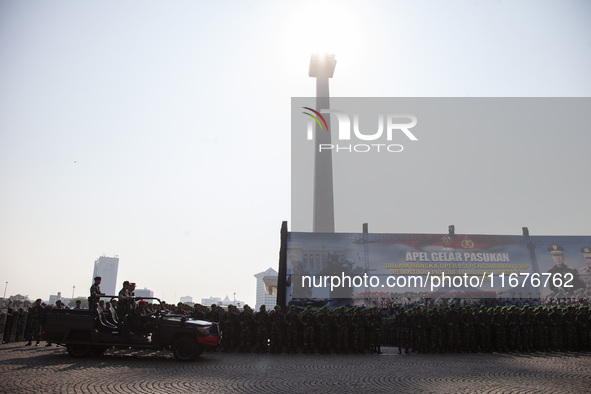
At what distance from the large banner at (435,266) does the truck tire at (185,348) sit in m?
16.8

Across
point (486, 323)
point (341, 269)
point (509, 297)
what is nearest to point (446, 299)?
point (509, 297)

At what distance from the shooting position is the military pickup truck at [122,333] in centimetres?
1056

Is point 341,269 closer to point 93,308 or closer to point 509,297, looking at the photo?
point 509,297

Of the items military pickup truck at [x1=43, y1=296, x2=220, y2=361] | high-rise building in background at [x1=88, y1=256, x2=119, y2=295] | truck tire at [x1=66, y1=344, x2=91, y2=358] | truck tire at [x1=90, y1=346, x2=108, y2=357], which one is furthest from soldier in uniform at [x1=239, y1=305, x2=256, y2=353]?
high-rise building in background at [x1=88, y1=256, x2=119, y2=295]

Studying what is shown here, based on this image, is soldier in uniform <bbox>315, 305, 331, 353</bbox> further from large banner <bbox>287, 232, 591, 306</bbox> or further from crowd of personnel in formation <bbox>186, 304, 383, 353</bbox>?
large banner <bbox>287, 232, 591, 306</bbox>

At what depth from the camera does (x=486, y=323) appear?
48.0 feet

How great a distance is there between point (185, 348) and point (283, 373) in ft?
10.2

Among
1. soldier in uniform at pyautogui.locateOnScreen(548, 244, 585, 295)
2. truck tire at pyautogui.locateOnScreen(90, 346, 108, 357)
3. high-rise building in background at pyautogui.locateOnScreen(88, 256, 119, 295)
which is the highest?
high-rise building in background at pyautogui.locateOnScreen(88, 256, 119, 295)

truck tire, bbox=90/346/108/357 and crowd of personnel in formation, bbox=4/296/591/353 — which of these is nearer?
truck tire, bbox=90/346/108/357

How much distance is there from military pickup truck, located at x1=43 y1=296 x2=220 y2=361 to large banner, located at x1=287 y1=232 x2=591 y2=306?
665 inches

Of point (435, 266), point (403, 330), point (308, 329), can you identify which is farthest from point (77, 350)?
point (435, 266)

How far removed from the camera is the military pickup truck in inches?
416

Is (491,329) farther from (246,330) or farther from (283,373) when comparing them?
(283,373)

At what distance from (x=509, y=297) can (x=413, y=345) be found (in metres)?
17.7
